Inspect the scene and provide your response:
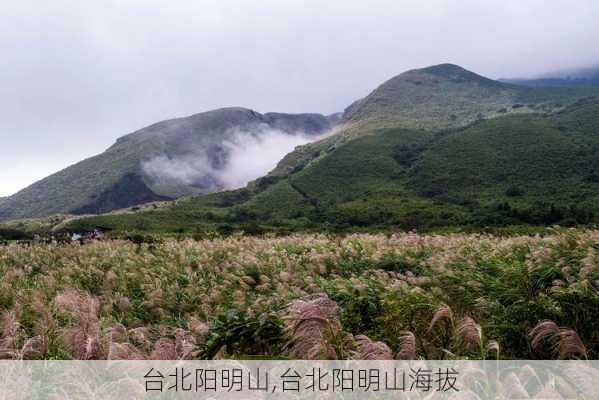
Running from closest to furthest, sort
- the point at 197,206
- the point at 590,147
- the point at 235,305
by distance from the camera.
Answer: the point at 235,305 → the point at 590,147 → the point at 197,206

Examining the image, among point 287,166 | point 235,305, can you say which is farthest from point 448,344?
point 287,166

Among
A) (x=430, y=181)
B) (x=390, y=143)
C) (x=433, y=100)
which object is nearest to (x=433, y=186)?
(x=430, y=181)

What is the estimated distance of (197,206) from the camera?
96938 millimetres

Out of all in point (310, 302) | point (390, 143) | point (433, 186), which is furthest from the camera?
point (390, 143)

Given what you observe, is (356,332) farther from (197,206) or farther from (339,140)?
(339,140)

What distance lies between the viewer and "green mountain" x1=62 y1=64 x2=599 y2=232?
60875mm

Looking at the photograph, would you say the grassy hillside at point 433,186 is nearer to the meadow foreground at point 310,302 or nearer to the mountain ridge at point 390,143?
the mountain ridge at point 390,143

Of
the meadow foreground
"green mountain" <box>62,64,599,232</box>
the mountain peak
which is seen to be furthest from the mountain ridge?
the meadow foreground

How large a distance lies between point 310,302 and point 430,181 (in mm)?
83896

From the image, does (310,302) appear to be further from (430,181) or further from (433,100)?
(433,100)

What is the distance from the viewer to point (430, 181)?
85750 mm

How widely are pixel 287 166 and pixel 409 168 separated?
4457cm

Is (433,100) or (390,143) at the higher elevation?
(433,100)

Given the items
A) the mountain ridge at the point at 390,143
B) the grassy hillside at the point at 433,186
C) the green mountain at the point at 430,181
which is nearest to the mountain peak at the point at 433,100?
the mountain ridge at the point at 390,143
